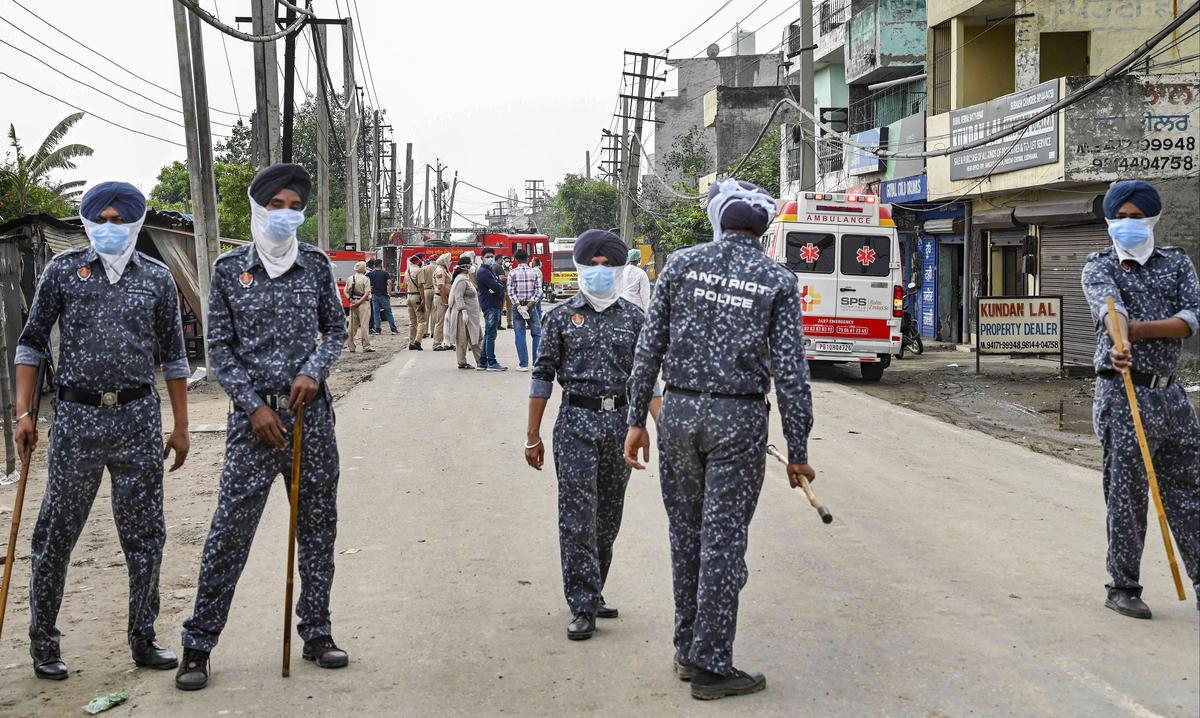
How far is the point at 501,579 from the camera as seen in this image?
21.6 feet

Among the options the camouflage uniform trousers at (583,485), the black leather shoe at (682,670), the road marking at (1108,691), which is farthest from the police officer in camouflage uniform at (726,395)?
the road marking at (1108,691)

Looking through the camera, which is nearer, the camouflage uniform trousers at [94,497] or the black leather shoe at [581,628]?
the camouflage uniform trousers at [94,497]

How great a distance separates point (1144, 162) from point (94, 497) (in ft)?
63.8

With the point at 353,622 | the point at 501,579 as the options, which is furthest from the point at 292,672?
the point at 501,579

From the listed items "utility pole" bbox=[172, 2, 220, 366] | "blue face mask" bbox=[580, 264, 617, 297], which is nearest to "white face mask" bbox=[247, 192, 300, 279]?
"blue face mask" bbox=[580, 264, 617, 297]

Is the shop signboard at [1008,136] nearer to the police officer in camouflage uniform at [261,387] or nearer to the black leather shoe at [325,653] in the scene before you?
the police officer in camouflage uniform at [261,387]

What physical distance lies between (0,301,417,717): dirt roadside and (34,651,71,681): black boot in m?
0.04

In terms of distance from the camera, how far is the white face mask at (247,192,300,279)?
4.89m

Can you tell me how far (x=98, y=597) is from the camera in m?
6.59

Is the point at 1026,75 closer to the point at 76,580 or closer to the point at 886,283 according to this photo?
the point at 886,283

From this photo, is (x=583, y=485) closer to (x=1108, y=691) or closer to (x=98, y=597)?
(x=1108, y=691)

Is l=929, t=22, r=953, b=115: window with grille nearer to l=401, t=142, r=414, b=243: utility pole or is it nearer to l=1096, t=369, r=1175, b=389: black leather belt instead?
l=1096, t=369, r=1175, b=389: black leather belt

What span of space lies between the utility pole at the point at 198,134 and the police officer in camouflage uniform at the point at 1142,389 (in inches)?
521

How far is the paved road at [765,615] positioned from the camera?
4.66m
